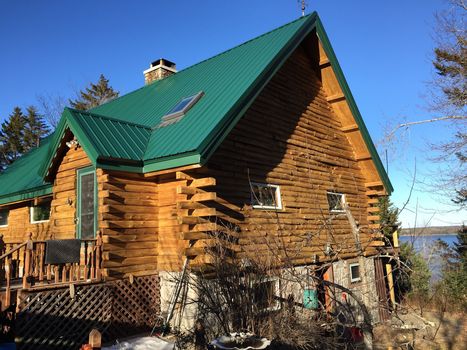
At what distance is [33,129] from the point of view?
4247cm

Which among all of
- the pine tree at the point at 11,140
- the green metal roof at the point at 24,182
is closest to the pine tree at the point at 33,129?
the pine tree at the point at 11,140

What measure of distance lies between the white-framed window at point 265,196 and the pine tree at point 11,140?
125 feet

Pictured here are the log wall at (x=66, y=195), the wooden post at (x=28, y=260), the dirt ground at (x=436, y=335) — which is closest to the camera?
the wooden post at (x=28, y=260)

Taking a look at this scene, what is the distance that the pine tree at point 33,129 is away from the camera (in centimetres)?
4162

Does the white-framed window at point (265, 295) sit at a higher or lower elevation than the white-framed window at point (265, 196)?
lower

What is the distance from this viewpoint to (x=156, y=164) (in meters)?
8.94

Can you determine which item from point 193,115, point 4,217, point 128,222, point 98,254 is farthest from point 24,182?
point 193,115

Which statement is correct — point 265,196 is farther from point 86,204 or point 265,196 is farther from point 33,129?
point 33,129

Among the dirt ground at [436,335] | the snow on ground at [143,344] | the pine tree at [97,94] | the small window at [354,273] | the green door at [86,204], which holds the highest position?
the pine tree at [97,94]

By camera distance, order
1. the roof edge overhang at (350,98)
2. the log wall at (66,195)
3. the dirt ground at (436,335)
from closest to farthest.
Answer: the log wall at (66,195), the dirt ground at (436,335), the roof edge overhang at (350,98)

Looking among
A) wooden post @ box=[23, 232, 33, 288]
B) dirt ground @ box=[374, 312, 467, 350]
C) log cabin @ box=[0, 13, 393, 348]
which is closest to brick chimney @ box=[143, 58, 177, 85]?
log cabin @ box=[0, 13, 393, 348]

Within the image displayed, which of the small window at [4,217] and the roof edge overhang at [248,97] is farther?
the small window at [4,217]

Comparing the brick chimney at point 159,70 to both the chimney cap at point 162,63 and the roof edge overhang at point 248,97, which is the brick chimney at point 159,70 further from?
the roof edge overhang at point 248,97

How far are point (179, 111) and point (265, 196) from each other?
3.25 meters
